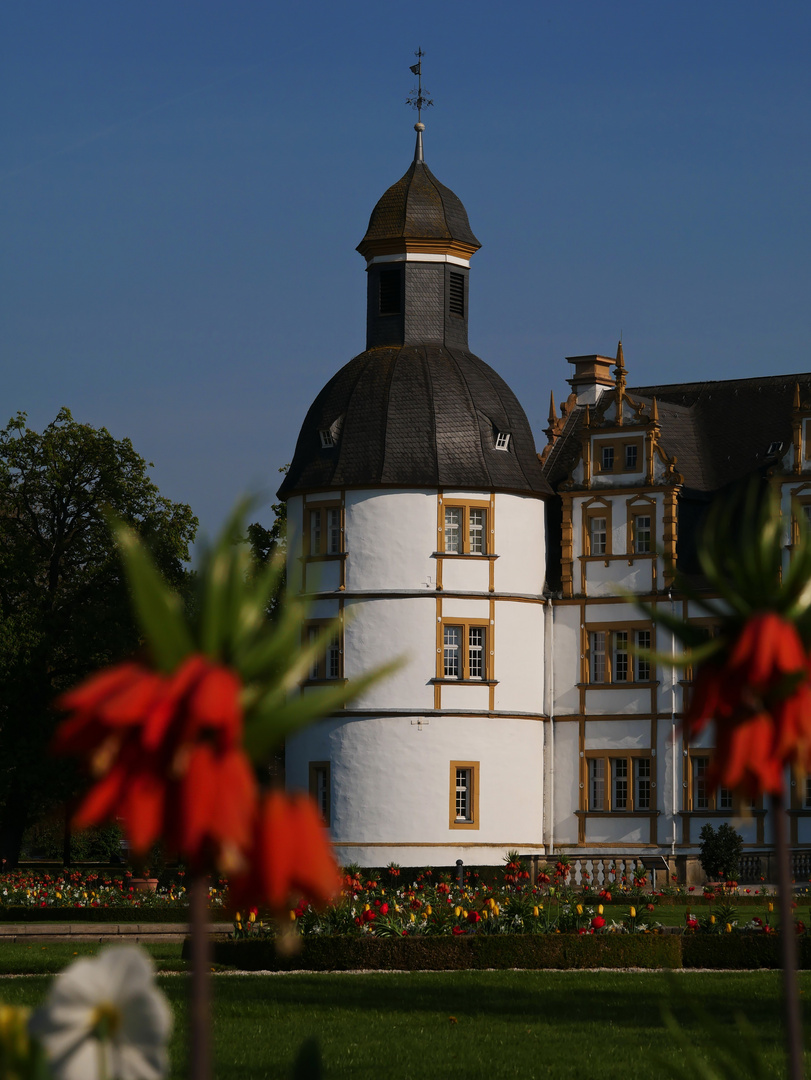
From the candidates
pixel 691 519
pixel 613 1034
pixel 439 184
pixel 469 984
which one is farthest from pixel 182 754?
pixel 439 184

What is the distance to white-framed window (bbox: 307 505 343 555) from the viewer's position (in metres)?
49.0

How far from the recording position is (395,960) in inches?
870

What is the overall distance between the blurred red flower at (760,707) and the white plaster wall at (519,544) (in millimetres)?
45024

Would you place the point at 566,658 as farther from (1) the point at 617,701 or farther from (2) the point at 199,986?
(2) the point at 199,986

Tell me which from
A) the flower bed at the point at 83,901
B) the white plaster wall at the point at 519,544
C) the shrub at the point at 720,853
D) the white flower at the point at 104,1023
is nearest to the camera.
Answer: the white flower at the point at 104,1023

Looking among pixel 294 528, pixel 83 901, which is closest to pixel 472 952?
pixel 83 901

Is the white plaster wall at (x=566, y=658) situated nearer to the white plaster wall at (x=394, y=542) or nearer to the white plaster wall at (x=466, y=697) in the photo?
the white plaster wall at (x=466, y=697)

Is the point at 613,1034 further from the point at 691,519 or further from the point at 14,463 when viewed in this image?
the point at 14,463

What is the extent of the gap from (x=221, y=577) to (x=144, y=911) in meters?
31.0

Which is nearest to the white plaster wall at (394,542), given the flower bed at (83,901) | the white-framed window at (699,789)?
the white-framed window at (699,789)

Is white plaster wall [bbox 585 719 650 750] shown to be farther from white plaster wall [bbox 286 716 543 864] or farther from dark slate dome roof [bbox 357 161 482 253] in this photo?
dark slate dome roof [bbox 357 161 482 253]

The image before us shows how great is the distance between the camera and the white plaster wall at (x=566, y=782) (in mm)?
49094

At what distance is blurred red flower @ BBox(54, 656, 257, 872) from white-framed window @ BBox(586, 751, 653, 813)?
152 feet

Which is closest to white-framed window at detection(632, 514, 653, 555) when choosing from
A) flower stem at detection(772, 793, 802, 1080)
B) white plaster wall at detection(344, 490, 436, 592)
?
white plaster wall at detection(344, 490, 436, 592)
